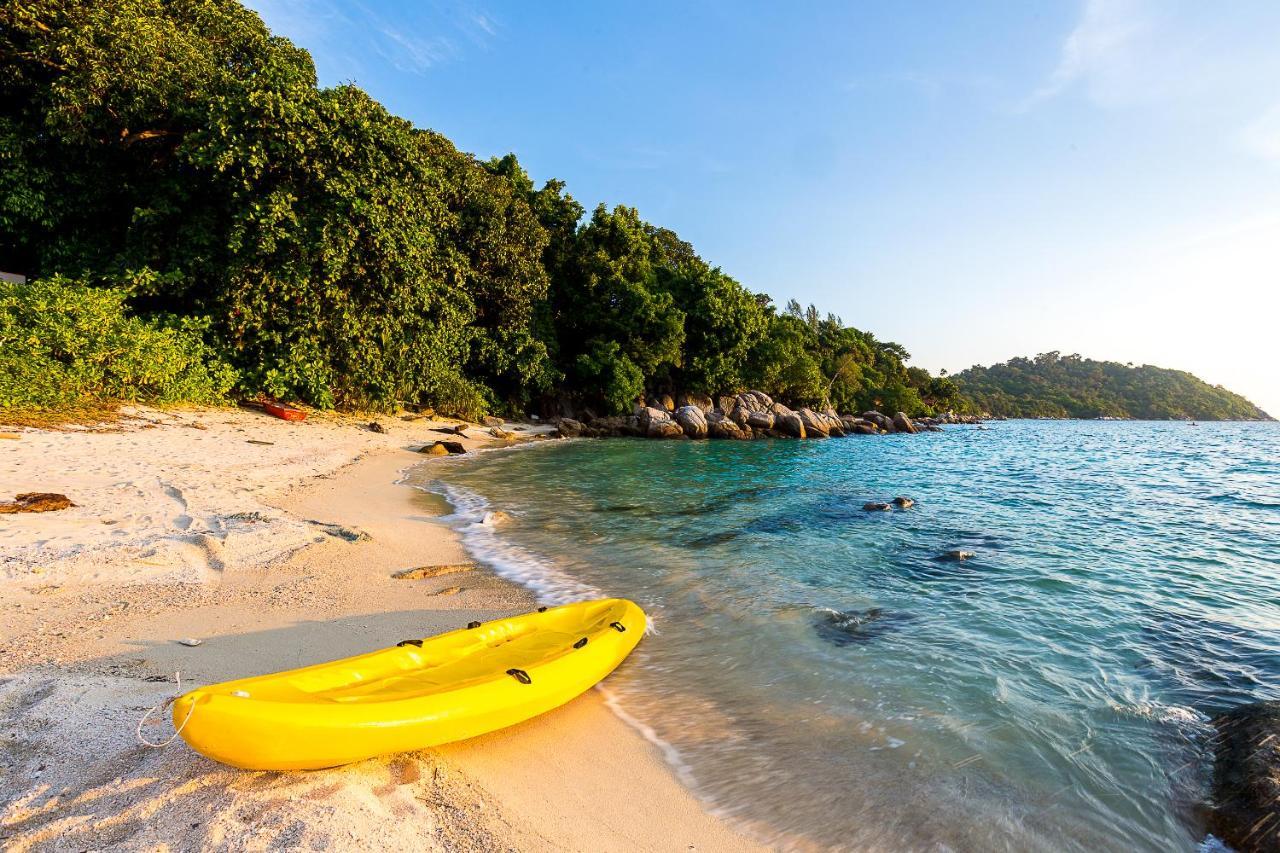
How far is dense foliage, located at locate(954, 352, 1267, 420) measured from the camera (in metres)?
123

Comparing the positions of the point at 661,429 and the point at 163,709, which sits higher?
the point at 661,429

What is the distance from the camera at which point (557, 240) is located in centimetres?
3622

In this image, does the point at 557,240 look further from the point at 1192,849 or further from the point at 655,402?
the point at 1192,849

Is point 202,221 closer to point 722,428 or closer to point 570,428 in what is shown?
point 570,428

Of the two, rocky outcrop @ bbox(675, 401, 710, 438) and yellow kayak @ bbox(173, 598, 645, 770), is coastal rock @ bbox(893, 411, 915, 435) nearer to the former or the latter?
rocky outcrop @ bbox(675, 401, 710, 438)

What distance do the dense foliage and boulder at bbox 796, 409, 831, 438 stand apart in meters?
94.0

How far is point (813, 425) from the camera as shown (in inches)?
1588

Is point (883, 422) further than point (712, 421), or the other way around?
point (883, 422)

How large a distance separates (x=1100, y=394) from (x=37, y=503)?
560 feet

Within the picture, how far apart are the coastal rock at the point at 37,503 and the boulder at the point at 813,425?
37853mm

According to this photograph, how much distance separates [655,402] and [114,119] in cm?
3003

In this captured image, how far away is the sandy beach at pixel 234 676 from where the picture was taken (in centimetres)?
243

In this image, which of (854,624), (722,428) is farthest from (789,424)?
(854,624)

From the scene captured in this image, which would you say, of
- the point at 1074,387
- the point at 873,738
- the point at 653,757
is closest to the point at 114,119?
the point at 653,757
